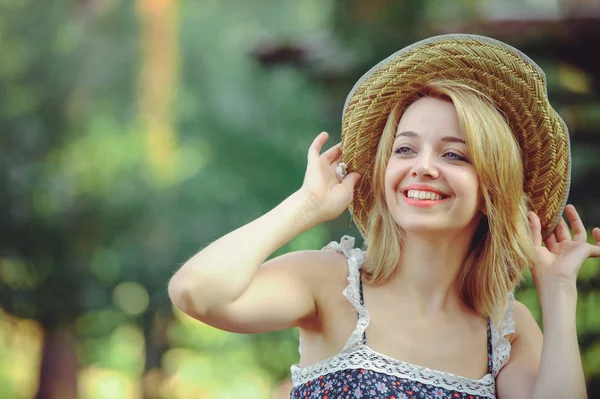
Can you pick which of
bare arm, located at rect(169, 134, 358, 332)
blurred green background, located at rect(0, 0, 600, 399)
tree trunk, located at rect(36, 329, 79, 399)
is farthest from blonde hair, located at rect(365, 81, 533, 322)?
tree trunk, located at rect(36, 329, 79, 399)

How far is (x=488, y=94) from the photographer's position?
1496 millimetres

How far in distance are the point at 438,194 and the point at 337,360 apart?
34 centimetres

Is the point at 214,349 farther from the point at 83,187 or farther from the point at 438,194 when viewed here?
the point at 438,194

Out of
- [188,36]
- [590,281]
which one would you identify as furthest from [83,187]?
[590,281]

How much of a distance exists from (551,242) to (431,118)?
1.24 feet

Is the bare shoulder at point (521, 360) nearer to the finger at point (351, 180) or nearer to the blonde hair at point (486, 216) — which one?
the blonde hair at point (486, 216)

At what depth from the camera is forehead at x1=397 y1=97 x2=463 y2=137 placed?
1.41m

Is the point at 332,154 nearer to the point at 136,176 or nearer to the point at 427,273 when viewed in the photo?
the point at 427,273

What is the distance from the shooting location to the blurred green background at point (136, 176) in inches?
204

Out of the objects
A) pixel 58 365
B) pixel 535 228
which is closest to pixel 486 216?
pixel 535 228

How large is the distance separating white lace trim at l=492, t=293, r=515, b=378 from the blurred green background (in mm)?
3582

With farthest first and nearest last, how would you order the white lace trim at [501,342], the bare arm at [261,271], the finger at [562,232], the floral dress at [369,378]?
the finger at [562,232]
the white lace trim at [501,342]
the floral dress at [369,378]
the bare arm at [261,271]

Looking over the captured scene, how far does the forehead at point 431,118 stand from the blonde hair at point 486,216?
0.02m

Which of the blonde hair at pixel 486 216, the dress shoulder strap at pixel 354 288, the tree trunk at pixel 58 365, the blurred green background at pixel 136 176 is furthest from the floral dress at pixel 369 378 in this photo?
the tree trunk at pixel 58 365
